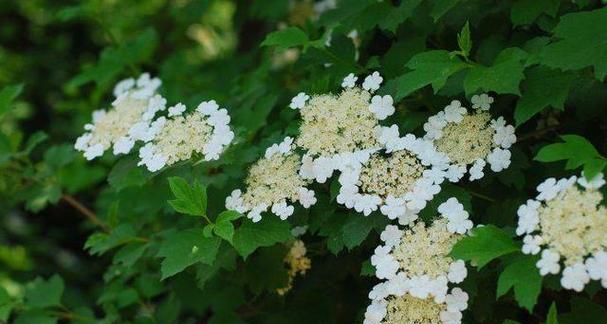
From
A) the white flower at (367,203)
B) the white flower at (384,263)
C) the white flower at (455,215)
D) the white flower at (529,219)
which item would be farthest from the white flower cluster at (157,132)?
the white flower at (529,219)

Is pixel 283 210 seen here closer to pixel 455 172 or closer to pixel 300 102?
pixel 300 102

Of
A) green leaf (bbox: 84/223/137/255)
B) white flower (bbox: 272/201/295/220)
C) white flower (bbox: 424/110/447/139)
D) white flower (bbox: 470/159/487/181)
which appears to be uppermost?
white flower (bbox: 424/110/447/139)

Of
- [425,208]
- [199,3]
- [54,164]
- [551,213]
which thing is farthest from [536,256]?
[199,3]

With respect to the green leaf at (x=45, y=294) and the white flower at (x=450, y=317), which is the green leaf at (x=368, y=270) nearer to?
the white flower at (x=450, y=317)

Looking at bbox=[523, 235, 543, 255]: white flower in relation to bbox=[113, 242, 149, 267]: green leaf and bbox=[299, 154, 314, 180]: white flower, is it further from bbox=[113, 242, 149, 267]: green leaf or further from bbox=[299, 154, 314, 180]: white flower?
bbox=[113, 242, 149, 267]: green leaf

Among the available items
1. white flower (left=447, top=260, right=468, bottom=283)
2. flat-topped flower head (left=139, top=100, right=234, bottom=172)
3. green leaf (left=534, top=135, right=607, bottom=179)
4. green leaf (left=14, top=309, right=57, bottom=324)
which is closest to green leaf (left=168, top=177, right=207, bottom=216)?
flat-topped flower head (left=139, top=100, right=234, bottom=172)

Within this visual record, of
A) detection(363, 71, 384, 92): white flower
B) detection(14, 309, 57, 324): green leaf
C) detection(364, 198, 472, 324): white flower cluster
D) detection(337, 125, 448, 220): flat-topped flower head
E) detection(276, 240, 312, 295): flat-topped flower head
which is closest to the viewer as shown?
detection(364, 198, 472, 324): white flower cluster
